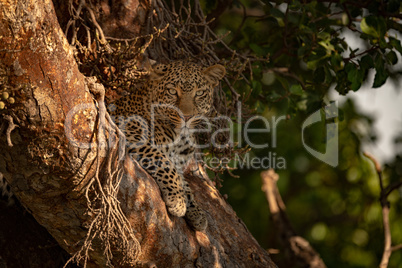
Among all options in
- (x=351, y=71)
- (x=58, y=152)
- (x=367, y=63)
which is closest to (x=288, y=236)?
(x=351, y=71)

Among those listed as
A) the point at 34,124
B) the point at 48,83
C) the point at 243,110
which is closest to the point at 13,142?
the point at 34,124

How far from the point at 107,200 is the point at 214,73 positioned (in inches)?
81.6

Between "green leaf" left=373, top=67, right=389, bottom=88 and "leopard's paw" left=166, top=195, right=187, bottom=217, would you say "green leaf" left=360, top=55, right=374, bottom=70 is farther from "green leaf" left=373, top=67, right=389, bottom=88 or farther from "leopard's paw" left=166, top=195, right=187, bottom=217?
"leopard's paw" left=166, top=195, right=187, bottom=217

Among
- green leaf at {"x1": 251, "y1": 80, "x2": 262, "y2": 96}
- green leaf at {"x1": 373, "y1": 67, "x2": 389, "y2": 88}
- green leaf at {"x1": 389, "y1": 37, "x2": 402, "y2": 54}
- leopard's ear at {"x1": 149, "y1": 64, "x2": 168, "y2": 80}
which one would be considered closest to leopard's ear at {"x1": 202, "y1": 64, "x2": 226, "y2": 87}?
leopard's ear at {"x1": 149, "y1": 64, "x2": 168, "y2": 80}

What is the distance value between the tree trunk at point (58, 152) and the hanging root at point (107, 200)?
0.02 m

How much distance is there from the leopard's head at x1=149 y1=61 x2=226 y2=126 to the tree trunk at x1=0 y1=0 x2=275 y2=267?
43.8 inches

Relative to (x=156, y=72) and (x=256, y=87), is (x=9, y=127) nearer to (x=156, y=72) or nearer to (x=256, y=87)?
(x=156, y=72)

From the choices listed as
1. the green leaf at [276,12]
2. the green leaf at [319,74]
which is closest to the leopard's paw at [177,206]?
the green leaf at [319,74]

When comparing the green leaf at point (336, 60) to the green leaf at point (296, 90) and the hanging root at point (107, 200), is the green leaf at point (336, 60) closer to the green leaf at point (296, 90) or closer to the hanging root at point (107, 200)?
the green leaf at point (296, 90)

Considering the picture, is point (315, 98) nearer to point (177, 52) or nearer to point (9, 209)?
point (177, 52)

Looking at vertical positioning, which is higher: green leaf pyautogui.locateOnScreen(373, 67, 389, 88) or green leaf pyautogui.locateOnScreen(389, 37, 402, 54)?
green leaf pyautogui.locateOnScreen(389, 37, 402, 54)

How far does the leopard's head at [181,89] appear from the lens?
5234 mm

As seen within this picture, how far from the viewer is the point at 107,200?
365cm

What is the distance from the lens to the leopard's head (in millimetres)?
5234
